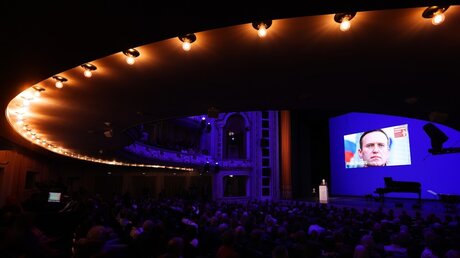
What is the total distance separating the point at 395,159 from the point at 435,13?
20689 millimetres

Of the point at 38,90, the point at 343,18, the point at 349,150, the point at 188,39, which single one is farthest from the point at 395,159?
the point at 38,90

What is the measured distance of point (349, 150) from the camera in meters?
26.1

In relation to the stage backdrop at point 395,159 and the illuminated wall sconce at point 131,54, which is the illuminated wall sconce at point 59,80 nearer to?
the illuminated wall sconce at point 131,54

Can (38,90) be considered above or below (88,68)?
below

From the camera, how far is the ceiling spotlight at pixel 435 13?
3.32m

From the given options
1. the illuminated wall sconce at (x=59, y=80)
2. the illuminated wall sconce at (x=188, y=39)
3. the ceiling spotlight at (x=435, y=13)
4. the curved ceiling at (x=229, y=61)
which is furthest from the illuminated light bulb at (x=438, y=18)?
the illuminated wall sconce at (x=59, y=80)

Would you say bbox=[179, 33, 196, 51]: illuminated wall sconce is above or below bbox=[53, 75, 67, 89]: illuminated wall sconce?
above

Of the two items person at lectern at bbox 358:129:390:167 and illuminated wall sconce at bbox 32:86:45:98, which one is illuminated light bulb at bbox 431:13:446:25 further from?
person at lectern at bbox 358:129:390:167

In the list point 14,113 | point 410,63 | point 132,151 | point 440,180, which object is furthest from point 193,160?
point 410,63

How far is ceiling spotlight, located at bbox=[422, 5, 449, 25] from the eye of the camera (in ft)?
10.9

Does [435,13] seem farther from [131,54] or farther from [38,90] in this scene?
[38,90]

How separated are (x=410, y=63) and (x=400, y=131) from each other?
61.0ft

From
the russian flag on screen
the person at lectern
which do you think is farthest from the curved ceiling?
the russian flag on screen

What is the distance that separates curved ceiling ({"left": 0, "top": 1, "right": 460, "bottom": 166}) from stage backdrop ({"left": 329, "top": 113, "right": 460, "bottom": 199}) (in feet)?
40.8
